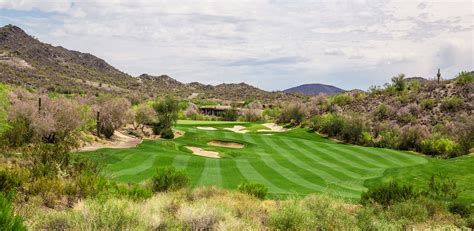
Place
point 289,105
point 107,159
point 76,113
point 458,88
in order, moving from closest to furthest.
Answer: point 107,159, point 76,113, point 458,88, point 289,105

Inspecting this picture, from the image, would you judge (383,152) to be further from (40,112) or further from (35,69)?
(35,69)

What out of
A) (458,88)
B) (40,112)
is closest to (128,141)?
(40,112)

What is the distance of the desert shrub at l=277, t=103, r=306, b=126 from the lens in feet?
218

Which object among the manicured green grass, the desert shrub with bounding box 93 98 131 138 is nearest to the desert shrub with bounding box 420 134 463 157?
the manicured green grass

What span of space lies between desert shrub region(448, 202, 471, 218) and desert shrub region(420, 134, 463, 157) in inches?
945

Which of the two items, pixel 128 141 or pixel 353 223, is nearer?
pixel 353 223

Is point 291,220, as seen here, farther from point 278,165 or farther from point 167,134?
point 167,134

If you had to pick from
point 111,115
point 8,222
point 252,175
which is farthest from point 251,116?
point 8,222

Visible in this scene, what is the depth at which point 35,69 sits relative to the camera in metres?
100

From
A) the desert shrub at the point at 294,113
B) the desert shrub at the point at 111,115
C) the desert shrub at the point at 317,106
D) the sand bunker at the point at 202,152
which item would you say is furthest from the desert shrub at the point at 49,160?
the desert shrub at the point at 317,106

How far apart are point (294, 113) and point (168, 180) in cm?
5266

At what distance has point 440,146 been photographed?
38.2 meters

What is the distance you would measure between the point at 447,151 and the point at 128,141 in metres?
29.7

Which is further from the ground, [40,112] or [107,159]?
[40,112]
